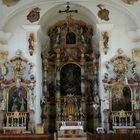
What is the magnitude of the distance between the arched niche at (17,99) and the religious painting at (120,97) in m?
4.93

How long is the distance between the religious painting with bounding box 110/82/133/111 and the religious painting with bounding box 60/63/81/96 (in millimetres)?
2530

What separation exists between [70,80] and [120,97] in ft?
11.5

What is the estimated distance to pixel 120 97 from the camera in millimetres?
19703

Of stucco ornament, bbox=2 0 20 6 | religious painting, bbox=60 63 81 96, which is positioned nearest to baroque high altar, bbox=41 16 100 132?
religious painting, bbox=60 63 81 96

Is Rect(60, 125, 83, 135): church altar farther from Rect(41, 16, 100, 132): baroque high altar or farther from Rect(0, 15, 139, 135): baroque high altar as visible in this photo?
Rect(41, 16, 100, 132): baroque high altar

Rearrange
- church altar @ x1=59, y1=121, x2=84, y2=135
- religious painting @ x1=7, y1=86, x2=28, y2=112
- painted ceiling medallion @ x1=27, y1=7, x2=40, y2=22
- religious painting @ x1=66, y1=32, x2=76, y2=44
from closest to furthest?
church altar @ x1=59, y1=121, x2=84, y2=135
religious painting @ x1=7, y1=86, x2=28, y2=112
painted ceiling medallion @ x1=27, y1=7, x2=40, y2=22
religious painting @ x1=66, y1=32, x2=76, y2=44

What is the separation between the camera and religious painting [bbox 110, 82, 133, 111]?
19609 millimetres

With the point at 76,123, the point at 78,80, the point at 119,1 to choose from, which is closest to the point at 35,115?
the point at 76,123

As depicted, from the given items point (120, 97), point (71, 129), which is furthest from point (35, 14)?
point (71, 129)

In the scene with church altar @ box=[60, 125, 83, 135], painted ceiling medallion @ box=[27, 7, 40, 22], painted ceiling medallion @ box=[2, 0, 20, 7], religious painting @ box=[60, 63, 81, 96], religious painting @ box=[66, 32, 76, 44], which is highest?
painted ceiling medallion @ box=[2, 0, 20, 7]

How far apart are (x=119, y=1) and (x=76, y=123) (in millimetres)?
7435

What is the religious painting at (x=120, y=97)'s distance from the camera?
19609 millimetres

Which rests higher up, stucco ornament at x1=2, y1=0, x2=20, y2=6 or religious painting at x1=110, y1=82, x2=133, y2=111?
stucco ornament at x1=2, y1=0, x2=20, y2=6

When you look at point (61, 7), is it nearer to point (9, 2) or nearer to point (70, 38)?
point (70, 38)
